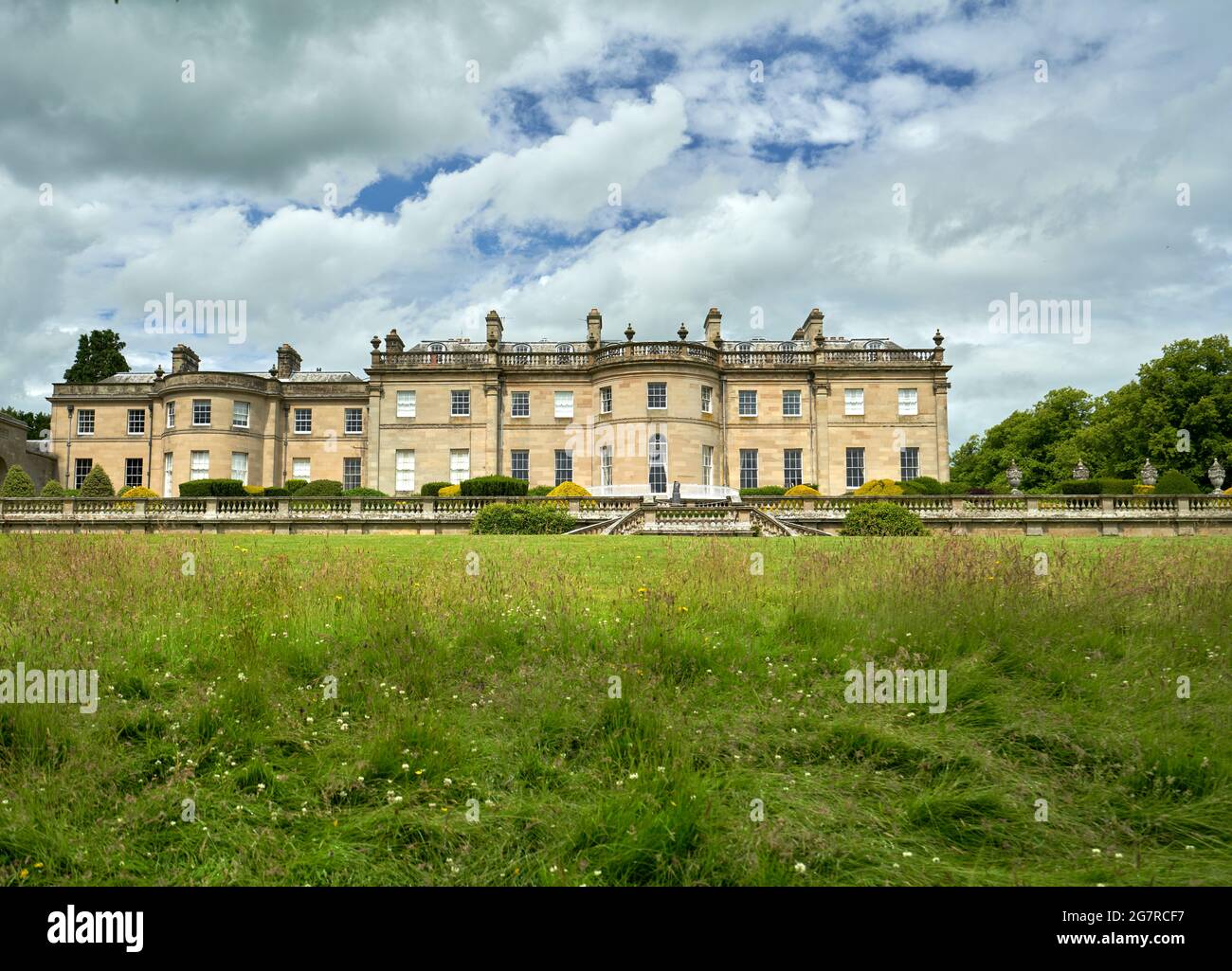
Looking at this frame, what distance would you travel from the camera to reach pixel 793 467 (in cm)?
3947

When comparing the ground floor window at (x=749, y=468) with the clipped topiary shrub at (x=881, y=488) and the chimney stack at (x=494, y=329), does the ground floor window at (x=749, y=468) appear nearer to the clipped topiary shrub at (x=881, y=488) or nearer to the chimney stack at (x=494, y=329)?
the clipped topiary shrub at (x=881, y=488)

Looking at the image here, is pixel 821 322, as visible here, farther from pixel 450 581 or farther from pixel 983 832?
pixel 983 832

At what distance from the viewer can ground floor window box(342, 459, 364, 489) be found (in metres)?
42.8

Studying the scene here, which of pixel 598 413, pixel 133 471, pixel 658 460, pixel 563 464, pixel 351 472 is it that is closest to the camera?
pixel 658 460

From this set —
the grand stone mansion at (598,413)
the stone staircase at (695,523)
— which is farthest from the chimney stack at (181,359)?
the stone staircase at (695,523)

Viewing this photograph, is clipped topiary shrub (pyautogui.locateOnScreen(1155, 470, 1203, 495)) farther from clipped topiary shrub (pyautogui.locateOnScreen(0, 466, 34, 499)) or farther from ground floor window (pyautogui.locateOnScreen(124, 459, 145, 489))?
ground floor window (pyautogui.locateOnScreen(124, 459, 145, 489))

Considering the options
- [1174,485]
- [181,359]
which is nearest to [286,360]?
[181,359]

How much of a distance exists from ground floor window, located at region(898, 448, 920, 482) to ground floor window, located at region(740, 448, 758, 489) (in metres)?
7.49

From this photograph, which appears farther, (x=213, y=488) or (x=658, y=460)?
(x=658, y=460)

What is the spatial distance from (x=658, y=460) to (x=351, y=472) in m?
18.2

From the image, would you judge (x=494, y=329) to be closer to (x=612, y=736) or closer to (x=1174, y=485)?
(x=1174, y=485)

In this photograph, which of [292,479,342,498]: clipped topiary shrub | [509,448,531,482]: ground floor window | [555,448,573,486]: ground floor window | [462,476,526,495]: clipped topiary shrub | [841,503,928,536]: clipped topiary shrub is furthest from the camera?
[509,448,531,482]: ground floor window

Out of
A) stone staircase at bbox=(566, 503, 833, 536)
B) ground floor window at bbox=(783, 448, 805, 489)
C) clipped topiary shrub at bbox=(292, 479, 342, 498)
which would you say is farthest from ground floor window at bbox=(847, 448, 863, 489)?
clipped topiary shrub at bbox=(292, 479, 342, 498)
